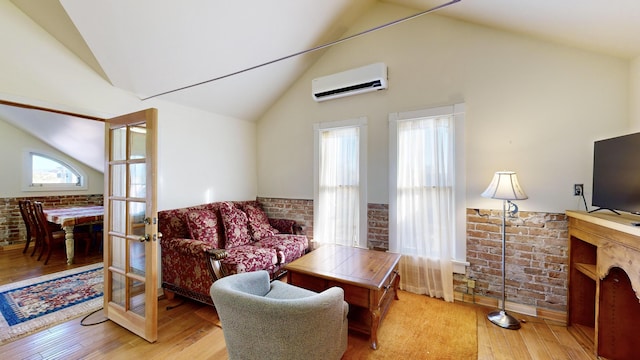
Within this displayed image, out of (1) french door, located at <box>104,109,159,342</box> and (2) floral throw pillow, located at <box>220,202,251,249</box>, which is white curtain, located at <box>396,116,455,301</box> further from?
(1) french door, located at <box>104,109,159,342</box>

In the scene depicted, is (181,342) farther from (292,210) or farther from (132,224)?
(292,210)

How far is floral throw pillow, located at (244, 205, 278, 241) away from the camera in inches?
134

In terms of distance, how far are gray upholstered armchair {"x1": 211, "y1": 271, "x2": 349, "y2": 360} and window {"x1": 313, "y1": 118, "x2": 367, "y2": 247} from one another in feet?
6.26

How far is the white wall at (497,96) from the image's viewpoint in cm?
221

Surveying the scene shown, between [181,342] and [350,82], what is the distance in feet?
11.1

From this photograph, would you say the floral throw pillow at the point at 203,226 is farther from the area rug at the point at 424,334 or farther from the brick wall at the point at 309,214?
the area rug at the point at 424,334

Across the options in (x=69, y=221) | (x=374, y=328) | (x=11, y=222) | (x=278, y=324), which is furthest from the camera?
(x=11, y=222)

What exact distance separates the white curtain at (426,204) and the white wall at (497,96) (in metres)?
0.20

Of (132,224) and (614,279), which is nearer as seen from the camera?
(614,279)

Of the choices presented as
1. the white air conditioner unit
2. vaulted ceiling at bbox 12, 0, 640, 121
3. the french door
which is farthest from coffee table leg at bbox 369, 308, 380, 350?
the white air conditioner unit

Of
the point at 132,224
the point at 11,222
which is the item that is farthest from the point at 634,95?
the point at 11,222

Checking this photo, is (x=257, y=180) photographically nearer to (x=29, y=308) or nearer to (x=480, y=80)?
(x=29, y=308)

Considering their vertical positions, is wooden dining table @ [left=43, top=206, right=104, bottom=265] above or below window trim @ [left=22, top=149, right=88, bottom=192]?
below

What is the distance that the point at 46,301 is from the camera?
2594 millimetres
